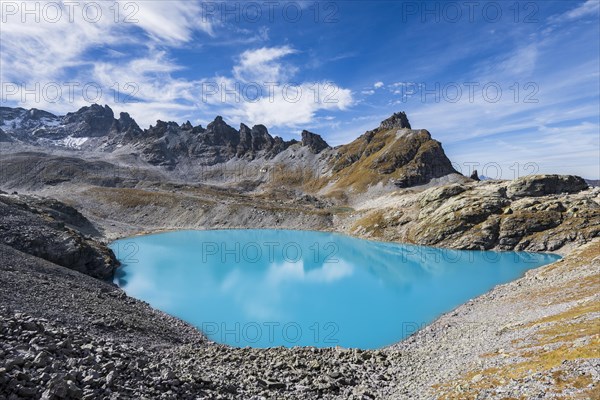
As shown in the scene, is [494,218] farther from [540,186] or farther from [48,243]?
[48,243]

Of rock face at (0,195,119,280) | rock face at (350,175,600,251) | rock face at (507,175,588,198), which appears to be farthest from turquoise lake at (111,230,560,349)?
rock face at (507,175,588,198)

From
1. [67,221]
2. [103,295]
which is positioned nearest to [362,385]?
[103,295]

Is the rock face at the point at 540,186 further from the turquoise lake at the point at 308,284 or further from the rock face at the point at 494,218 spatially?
the turquoise lake at the point at 308,284

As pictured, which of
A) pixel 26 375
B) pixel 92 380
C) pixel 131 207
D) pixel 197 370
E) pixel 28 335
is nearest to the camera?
pixel 26 375

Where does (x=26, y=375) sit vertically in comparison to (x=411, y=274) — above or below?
above

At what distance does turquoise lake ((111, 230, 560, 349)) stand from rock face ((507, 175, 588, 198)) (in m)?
32.0

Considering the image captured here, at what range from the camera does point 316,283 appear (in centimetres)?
6097

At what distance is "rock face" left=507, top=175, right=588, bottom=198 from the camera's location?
10389 centimetres

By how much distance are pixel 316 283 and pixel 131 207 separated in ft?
356

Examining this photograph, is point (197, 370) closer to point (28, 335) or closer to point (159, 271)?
point (28, 335)

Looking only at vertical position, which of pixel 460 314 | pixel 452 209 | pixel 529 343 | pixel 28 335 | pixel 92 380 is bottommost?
pixel 460 314

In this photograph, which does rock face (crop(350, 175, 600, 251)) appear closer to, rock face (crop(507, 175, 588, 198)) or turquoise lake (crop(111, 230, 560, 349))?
rock face (crop(507, 175, 588, 198))

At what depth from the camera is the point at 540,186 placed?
343ft

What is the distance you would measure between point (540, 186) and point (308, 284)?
84411 mm
